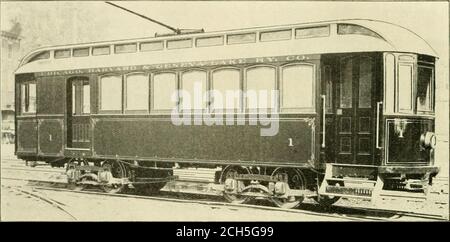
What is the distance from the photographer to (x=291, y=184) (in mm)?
8320

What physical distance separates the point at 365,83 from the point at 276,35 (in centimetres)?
153

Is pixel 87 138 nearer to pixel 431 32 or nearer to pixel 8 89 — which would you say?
pixel 8 89

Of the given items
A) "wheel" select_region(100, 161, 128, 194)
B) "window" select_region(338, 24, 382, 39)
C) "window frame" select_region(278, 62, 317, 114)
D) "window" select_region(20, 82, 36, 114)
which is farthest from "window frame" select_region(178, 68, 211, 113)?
"window" select_region(20, 82, 36, 114)

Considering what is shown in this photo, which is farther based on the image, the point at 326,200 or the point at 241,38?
the point at 241,38

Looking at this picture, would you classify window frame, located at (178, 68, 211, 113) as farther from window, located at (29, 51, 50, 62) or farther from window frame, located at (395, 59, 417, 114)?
window, located at (29, 51, 50, 62)

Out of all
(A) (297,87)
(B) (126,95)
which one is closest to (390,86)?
(A) (297,87)

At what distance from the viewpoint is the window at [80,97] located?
10.0 metres

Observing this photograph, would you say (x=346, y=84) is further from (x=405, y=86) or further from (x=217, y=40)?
(x=217, y=40)

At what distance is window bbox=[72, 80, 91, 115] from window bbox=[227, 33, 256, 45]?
3.03 m

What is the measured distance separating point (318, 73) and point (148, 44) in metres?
3.13

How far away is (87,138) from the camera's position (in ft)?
32.7

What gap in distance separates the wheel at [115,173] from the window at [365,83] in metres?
4.43

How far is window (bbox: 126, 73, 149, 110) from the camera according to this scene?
9258 millimetres
